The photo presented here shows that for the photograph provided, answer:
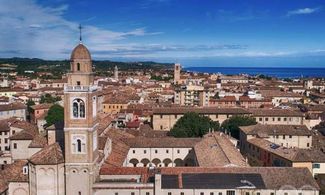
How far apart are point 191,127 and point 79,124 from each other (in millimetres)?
34758

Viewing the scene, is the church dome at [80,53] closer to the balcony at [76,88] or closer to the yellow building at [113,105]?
the balcony at [76,88]

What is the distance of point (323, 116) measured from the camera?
89500 millimetres

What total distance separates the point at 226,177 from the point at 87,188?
13.8 metres

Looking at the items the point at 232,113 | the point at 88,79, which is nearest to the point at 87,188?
the point at 88,79

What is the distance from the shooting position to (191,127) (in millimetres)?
67125

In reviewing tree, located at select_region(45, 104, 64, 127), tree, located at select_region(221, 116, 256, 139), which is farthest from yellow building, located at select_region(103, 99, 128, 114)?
tree, located at select_region(221, 116, 256, 139)

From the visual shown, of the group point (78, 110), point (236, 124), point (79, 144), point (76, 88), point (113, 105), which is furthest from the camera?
point (113, 105)

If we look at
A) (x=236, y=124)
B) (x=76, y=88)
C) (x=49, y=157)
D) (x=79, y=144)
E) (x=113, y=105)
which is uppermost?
(x=76, y=88)

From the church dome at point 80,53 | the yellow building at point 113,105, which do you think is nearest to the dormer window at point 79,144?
the church dome at point 80,53

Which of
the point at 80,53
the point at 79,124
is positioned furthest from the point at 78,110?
the point at 80,53

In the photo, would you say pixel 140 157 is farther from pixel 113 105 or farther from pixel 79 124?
pixel 113 105

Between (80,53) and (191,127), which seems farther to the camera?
(191,127)

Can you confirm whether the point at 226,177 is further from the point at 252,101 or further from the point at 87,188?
the point at 252,101

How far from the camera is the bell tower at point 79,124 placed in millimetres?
34875
